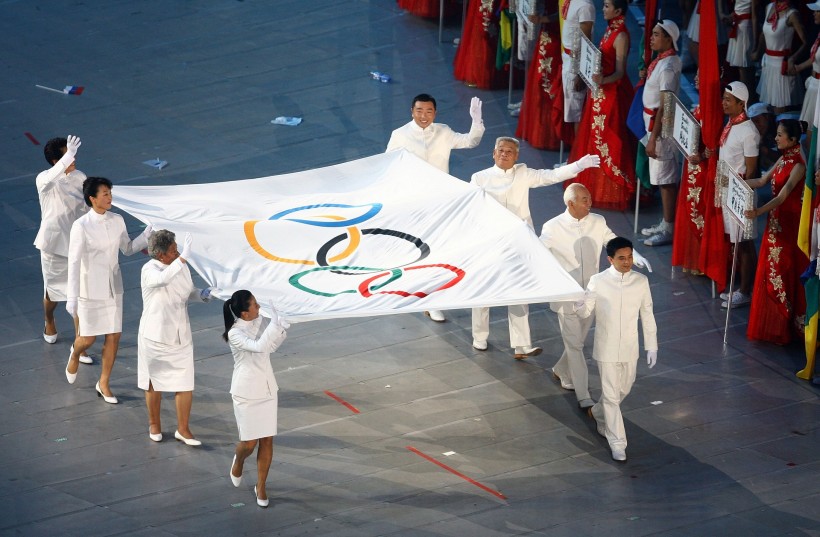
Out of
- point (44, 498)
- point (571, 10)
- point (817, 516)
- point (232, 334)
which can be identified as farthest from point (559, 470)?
point (571, 10)

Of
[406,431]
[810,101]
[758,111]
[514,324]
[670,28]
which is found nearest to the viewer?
[406,431]

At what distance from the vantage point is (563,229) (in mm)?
8914

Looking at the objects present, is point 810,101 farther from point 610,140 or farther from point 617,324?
point 617,324

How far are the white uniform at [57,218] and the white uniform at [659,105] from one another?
Answer: 4293 millimetres

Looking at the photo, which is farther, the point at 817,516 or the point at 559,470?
the point at 559,470

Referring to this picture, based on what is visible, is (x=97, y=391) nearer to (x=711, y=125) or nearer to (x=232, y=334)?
(x=232, y=334)

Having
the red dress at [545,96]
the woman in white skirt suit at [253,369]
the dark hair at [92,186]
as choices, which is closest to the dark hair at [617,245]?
the woman in white skirt suit at [253,369]

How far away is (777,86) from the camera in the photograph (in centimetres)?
1207

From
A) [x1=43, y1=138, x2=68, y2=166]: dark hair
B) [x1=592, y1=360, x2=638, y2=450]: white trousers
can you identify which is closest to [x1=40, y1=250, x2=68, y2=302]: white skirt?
[x1=43, y1=138, x2=68, y2=166]: dark hair

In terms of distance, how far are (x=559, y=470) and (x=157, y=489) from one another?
2.32 meters

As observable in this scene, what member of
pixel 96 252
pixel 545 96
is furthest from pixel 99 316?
pixel 545 96

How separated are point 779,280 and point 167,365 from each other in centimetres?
415

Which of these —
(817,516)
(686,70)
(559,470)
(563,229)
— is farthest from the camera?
(686,70)

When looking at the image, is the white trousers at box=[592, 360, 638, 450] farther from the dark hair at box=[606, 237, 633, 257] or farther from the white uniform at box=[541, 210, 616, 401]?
the dark hair at box=[606, 237, 633, 257]
